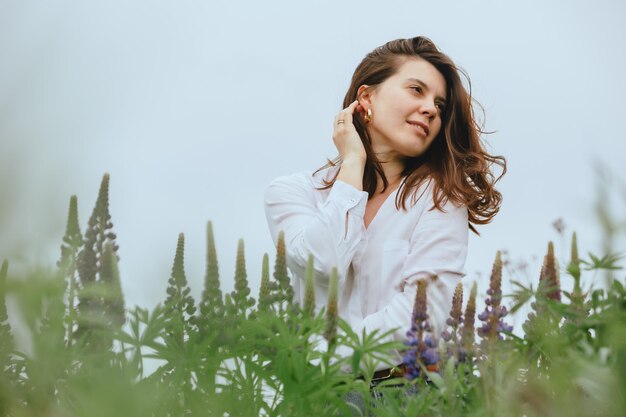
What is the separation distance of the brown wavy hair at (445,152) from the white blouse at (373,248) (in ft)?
0.35

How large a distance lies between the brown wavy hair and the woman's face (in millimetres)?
66

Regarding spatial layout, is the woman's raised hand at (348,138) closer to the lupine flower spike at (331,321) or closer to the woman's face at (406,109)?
the woman's face at (406,109)

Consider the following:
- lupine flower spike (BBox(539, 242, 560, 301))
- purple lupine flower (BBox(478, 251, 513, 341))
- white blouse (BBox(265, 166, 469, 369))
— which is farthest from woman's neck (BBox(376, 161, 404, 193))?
lupine flower spike (BBox(539, 242, 560, 301))

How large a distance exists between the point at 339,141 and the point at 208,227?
2362 mm

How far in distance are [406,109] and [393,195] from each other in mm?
511

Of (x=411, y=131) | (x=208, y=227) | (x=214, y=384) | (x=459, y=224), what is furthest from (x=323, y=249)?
(x=214, y=384)

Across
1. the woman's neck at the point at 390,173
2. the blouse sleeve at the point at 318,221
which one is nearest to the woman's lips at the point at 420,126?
the woman's neck at the point at 390,173

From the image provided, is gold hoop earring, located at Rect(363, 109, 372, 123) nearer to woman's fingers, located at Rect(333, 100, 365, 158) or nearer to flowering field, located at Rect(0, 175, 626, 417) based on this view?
woman's fingers, located at Rect(333, 100, 365, 158)

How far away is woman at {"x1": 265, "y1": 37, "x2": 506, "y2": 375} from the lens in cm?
367

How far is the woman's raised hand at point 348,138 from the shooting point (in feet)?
13.8

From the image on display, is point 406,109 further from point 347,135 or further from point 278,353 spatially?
point 278,353

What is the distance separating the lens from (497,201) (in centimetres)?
454

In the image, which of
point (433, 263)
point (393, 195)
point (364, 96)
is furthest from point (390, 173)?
point (433, 263)

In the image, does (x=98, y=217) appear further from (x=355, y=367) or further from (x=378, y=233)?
(x=378, y=233)
